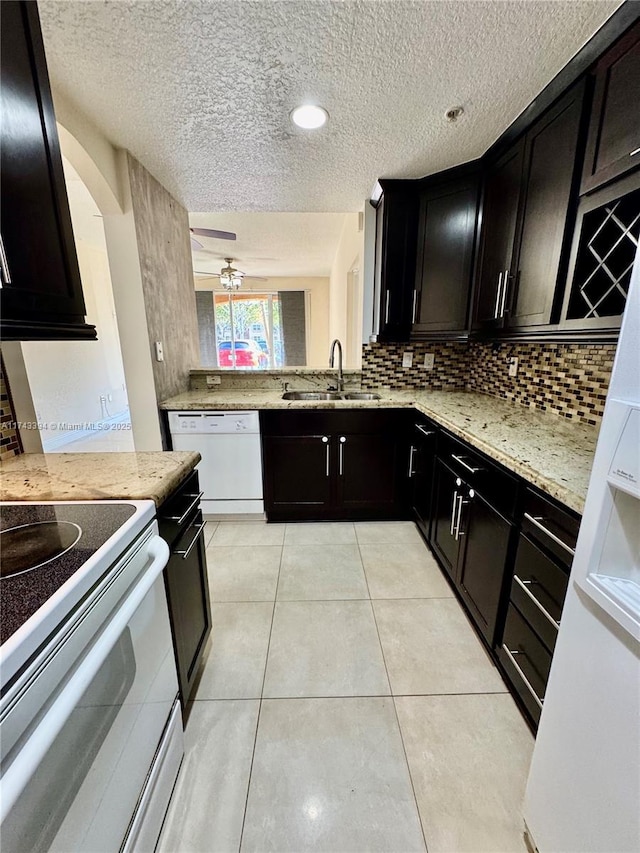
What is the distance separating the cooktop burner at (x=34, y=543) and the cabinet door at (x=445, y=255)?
2.29 metres

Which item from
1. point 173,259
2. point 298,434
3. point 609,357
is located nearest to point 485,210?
point 609,357

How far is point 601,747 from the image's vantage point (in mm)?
685

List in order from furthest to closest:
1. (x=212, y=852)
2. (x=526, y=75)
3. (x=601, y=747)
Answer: (x=526, y=75) < (x=212, y=852) < (x=601, y=747)

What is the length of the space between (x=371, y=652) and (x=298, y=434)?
1.37 metres

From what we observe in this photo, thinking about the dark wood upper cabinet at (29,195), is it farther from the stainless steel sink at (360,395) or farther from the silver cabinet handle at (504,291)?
the stainless steel sink at (360,395)

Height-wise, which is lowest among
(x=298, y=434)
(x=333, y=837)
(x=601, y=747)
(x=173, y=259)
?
(x=333, y=837)

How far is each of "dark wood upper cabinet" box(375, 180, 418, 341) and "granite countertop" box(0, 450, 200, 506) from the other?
180 cm

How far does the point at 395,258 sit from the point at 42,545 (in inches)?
98.2

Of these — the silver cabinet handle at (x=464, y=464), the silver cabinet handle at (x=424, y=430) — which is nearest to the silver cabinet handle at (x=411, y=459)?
the silver cabinet handle at (x=424, y=430)

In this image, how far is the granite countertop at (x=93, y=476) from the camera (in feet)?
3.23

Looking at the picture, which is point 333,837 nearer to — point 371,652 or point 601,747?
point 371,652

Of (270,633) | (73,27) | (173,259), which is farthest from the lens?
(173,259)

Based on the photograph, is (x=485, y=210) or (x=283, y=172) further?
(x=283, y=172)

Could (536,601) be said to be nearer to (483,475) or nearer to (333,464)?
(483,475)
